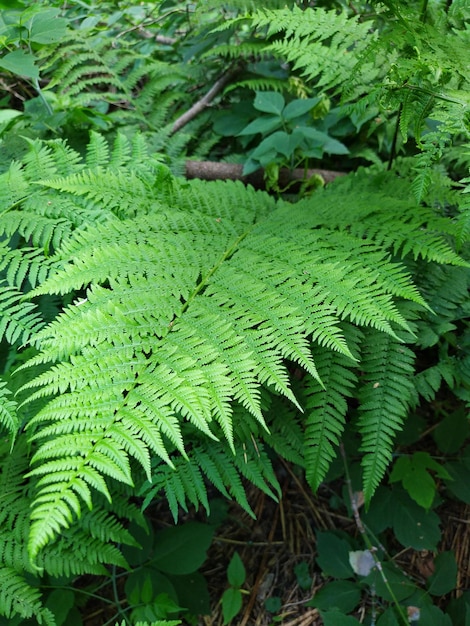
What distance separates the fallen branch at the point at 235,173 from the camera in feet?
7.94

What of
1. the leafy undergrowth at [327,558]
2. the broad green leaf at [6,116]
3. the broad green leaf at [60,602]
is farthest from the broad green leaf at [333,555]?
the broad green leaf at [6,116]

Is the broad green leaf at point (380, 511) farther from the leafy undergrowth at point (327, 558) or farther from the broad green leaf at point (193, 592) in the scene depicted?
the broad green leaf at point (193, 592)

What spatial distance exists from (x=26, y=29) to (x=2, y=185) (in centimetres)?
86

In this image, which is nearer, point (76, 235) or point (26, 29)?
point (76, 235)

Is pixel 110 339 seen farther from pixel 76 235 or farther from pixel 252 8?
pixel 252 8

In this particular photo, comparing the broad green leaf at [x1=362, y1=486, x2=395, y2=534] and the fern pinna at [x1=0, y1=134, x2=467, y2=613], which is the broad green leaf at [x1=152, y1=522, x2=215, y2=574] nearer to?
the fern pinna at [x1=0, y1=134, x2=467, y2=613]

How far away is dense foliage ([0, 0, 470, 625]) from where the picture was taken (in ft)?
3.62

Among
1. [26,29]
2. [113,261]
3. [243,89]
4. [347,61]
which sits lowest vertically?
[113,261]

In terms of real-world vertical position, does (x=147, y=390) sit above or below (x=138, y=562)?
above

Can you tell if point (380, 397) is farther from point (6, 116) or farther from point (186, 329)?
point (6, 116)

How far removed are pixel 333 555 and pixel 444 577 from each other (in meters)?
0.39

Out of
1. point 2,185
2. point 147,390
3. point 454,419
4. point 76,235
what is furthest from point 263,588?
point 2,185

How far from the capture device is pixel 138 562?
1.83 meters

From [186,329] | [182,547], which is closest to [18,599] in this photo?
[182,547]
